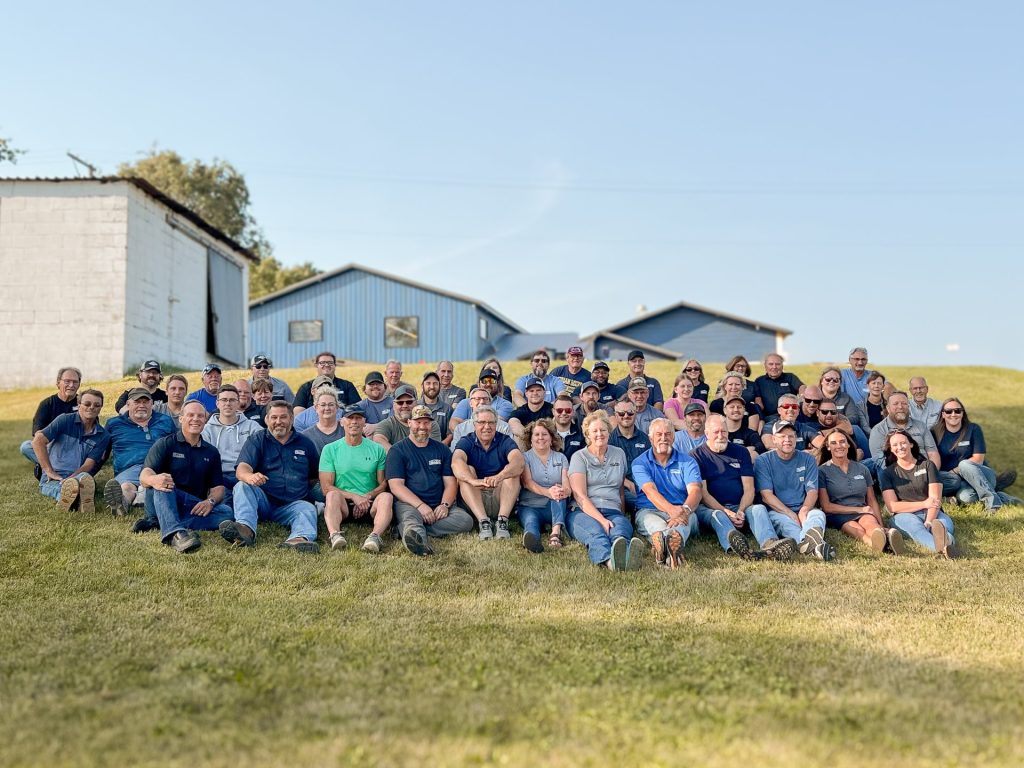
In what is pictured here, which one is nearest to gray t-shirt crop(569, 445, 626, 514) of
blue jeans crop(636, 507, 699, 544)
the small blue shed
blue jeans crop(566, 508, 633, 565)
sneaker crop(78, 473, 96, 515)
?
blue jeans crop(566, 508, 633, 565)

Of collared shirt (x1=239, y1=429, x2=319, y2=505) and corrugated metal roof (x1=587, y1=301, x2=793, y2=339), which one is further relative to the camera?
corrugated metal roof (x1=587, y1=301, x2=793, y2=339)

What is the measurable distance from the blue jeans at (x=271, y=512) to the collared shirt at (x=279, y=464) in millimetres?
92

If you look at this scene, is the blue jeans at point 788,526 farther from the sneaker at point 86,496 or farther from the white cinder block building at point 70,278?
the white cinder block building at point 70,278

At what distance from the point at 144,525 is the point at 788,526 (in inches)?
226

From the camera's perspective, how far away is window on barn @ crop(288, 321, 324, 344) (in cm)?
3281

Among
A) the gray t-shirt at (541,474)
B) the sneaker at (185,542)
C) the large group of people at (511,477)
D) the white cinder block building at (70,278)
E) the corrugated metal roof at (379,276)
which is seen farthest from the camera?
the corrugated metal roof at (379,276)

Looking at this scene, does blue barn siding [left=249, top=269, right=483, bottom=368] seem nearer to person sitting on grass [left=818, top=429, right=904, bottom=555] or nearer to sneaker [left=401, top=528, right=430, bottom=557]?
person sitting on grass [left=818, top=429, right=904, bottom=555]

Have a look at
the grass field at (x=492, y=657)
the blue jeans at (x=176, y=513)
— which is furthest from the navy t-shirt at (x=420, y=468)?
the blue jeans at (x=176, y=513)

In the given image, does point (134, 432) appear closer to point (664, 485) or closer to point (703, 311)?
point (664, 485)

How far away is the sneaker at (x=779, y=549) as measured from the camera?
739 cm

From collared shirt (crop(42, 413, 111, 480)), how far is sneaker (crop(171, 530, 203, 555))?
216 cm

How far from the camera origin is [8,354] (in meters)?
18.2

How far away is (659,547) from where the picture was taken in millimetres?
7172

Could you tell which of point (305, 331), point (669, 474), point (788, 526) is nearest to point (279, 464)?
point (669, 474)
